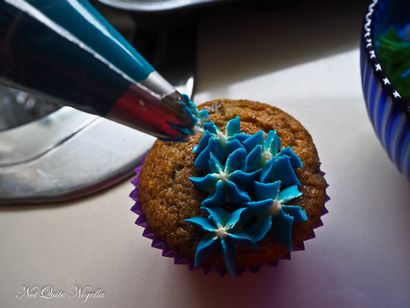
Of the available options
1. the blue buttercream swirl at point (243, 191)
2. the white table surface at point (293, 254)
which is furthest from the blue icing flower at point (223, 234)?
the white table surface at point (293, 254)

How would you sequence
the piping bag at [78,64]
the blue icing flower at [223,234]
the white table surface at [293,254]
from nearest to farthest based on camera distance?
the piping bag at [78,64]
the blue icing flower at [223,234]
the white table surface at [293,254]

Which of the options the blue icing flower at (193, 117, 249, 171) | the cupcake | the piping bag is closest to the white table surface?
the cupcake

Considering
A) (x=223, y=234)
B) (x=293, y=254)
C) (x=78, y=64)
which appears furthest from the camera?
(x=293, y=254)

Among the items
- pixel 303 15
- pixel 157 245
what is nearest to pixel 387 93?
pixel 157 245

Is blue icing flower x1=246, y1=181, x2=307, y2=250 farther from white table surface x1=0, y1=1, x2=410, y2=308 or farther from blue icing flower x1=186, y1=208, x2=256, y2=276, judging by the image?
white table surface x1=0, y1=1, x2=410, y2=308

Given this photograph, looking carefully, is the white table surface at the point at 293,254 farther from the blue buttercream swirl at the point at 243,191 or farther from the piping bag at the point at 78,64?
the piping bag at the point at 78,64

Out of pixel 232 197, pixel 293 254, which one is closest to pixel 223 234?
pixel 232 197

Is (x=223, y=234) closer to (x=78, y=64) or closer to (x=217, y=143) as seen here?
(x=217, y=143)
